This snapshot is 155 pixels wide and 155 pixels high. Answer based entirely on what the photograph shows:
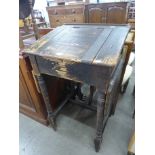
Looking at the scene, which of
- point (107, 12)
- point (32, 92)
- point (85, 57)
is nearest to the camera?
point (85, 57)

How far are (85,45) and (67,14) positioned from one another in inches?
70.1

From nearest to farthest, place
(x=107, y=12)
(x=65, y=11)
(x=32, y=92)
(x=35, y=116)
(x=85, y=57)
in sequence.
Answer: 1. (x=85, y=57)
2. (x=32, y=92)
3. (x=35, y=116)
4. (x=107, y=12)
5. (x=65, y=11)

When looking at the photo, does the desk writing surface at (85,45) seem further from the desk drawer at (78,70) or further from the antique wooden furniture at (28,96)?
the antique wooden furniture at (28,96)

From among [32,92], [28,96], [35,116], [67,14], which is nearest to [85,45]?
[32,92]

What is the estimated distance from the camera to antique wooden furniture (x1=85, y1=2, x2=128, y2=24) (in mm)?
2062

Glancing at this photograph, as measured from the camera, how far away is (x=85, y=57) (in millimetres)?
744

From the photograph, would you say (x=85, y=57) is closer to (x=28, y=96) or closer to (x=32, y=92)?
(x=32, y=92)

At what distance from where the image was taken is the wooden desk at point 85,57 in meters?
0.73

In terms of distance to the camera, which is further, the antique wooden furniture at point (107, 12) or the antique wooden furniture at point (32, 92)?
the antique wooden furniture at point (107, 12)

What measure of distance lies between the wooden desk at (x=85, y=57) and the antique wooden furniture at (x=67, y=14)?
139 centimetres

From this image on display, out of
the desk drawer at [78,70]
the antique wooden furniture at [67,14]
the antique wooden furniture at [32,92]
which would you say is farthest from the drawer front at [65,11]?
the desk drawer at [78,70]
